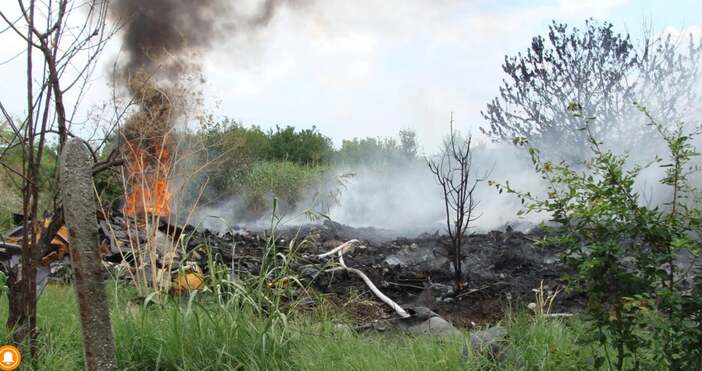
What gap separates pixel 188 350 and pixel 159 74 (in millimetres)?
7365

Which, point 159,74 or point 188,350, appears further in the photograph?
point 159,74

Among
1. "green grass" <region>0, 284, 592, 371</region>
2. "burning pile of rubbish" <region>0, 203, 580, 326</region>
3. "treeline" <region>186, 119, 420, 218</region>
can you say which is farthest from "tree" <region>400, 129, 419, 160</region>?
"green grass" <region>0, 284, 592, 371</region>

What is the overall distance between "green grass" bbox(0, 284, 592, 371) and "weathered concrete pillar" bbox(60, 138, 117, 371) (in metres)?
0.61

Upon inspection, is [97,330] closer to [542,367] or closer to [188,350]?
[188,350]

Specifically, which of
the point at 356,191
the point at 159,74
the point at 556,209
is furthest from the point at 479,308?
the point at 356,191

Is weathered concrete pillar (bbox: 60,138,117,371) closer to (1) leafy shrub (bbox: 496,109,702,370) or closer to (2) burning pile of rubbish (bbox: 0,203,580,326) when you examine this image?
(2) burning pile of rubbish (bbox: 0,203,580,326)

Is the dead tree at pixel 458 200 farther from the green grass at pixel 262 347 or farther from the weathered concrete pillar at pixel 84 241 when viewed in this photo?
the weathered concrete pillar at pixel 84 241

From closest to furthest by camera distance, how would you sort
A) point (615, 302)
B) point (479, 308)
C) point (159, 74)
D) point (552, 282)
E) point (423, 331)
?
point (615, 302) < point (423, 331) < point (479, 308) < point (552, 282) < point (159, 74)

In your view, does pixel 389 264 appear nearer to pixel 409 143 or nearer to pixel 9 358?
pixel 9 358

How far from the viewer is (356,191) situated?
17.9 m

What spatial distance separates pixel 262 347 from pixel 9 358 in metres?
1.20

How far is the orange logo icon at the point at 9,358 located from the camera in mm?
2990

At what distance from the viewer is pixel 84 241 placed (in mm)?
2516

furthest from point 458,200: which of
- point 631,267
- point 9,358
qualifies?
point 9,358
